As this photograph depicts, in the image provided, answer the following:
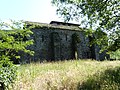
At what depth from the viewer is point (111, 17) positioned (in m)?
14.6

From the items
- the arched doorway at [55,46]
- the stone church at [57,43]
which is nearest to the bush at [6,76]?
the stone church at [57,43]

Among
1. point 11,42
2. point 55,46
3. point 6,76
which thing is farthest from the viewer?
point 55,46

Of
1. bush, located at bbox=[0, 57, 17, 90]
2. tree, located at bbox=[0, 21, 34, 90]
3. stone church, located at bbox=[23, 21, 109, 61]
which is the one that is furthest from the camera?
stone church, located at bbox=[23, 21, 109, 61]

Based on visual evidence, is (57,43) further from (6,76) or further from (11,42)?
(11,42)

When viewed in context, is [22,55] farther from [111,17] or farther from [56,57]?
[111,17]

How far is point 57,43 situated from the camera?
41.1 metres

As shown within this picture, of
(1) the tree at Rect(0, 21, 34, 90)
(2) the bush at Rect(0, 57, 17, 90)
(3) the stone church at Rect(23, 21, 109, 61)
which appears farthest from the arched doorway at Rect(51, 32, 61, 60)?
(1) the tree at Rect(0, 21, 34, 90)

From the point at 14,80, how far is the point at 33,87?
828 millimetres

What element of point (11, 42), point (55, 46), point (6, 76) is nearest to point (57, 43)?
point (55, 46)

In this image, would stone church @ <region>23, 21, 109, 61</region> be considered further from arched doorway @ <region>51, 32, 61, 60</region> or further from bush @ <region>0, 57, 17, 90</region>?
bush @ <region>0, 57, 17, 90</region>

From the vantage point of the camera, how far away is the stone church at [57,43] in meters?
39.7

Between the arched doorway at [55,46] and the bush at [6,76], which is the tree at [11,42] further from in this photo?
the arched doorway at [55,46]

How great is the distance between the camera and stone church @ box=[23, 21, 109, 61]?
3972 cm

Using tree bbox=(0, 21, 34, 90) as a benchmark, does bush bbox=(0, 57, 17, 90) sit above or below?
below
